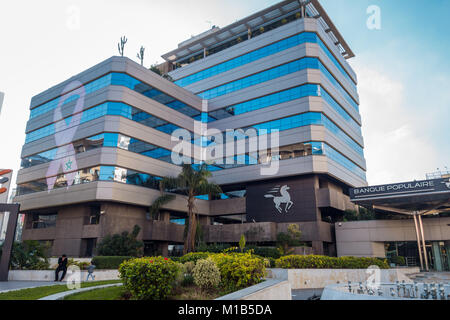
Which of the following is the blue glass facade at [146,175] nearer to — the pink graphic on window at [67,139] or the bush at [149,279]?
the pink graphic on window at [67,139]

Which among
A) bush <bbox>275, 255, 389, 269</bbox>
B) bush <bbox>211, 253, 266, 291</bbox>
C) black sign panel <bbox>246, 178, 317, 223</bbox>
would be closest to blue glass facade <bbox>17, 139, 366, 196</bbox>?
black sign panel <bbox>246, 178, 317, 223</bbox>

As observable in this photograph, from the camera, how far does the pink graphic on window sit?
37.6 meters

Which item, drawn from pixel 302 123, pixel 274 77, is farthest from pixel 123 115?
pixel 302 123

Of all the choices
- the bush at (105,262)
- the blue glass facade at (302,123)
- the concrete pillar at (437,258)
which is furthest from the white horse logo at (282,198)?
the bush at (105,262)

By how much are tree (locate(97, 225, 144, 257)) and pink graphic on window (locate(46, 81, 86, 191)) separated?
31.6ft

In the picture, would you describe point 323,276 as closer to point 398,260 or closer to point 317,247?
point 317,247

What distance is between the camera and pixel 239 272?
12227 millimetres

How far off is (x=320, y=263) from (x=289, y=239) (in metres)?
11.6

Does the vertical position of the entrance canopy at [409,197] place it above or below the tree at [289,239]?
above

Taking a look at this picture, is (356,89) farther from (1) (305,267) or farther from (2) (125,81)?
(1) (305,267)

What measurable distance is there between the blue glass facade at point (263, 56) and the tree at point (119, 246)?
26353 mm

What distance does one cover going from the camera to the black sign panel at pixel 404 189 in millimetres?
25297
